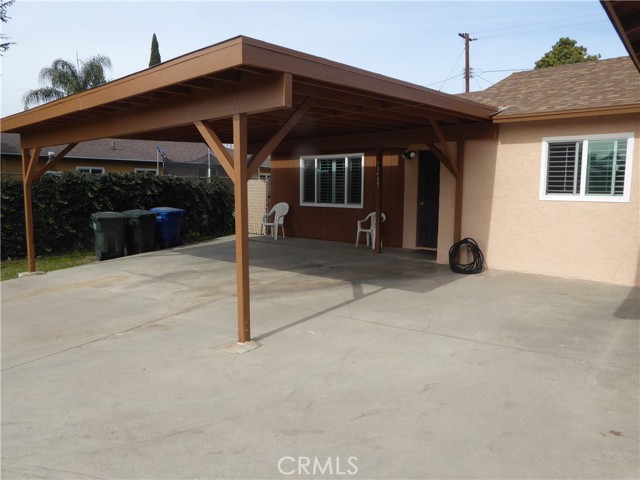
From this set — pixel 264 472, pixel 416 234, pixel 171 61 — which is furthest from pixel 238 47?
pixel 416 234

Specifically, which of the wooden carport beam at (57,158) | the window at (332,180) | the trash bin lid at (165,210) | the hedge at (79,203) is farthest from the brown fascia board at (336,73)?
the hedge at (79,203)

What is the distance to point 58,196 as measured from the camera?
995 cm

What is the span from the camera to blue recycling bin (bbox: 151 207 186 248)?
1114 cm

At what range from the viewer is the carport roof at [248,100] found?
12.8 feet

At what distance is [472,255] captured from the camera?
25.8 feet

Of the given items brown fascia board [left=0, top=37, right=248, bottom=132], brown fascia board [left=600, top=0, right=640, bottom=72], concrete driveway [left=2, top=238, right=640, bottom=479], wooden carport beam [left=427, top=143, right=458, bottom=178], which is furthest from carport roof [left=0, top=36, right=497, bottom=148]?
concrete driveway [left=2, top=238, right=640, bottom=479]

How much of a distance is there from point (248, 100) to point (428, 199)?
20.5 ft

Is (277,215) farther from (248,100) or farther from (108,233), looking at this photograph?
(248,100)

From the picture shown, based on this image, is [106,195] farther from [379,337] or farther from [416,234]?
[379,337]

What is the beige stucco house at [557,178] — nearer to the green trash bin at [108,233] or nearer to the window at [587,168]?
the window at [587,168]

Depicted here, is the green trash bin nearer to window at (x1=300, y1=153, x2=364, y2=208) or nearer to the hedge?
the hedge

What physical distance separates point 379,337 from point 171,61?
133 inches

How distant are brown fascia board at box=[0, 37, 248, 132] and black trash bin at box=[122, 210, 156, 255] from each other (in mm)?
3493

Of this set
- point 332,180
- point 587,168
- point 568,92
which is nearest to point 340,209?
point 332,180
